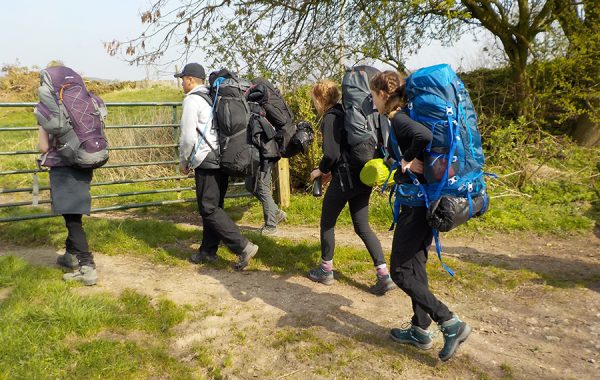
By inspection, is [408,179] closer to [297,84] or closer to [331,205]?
[331,205]

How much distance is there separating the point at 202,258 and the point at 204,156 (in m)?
1.20

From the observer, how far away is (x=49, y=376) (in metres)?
2.88

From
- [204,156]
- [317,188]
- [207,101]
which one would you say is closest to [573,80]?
[317,188]

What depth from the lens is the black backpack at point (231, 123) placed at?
4.25 meters

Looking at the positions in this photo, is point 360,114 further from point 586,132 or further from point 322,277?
point 586,132

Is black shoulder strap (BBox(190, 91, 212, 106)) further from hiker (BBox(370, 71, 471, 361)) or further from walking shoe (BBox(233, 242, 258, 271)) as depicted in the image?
hiker (BBox(370, 71, 471, 361))

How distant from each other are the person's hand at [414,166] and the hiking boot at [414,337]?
111 centimetres

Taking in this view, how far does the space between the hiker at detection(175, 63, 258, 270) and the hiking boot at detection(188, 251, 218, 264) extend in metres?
0.35

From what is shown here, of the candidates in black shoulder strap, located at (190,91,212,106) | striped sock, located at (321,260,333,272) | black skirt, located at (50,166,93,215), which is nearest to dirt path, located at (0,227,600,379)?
striped sock, located at (321,260,333,272)

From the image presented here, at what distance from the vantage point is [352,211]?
14.0 ft

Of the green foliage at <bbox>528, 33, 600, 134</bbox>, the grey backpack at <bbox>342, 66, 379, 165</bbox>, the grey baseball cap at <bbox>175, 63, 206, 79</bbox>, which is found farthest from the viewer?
the green foliage at <bbox>528, 33, 600, 134</bbox>

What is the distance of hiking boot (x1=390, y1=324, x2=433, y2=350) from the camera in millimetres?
3259

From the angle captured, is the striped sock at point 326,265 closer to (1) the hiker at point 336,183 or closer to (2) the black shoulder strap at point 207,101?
(1) the hiker at point 336,183

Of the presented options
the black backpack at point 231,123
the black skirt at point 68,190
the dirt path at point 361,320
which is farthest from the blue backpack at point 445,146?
the black skirt at point 68,190
